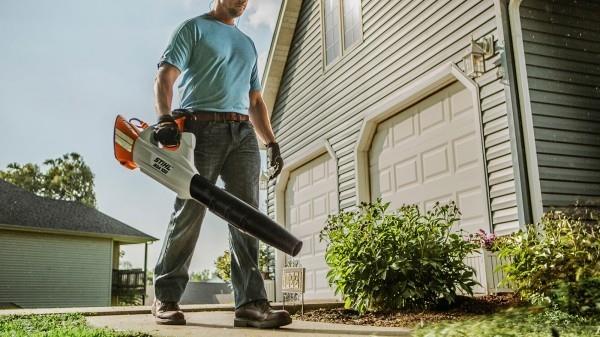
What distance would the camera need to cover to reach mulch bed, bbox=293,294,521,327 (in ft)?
11.2

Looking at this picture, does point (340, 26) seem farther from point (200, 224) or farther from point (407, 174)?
point (200, 224)

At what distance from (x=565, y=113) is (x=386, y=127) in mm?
2457

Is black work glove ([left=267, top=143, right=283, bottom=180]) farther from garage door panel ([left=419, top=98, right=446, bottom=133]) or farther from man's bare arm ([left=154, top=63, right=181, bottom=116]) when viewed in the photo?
garage door panel ([left=419, top=98, right=446, bottom=133])

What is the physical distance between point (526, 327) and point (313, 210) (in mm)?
6623

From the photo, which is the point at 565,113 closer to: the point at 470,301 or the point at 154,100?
the point at 470,301

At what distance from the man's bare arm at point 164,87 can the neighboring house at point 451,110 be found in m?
3.26

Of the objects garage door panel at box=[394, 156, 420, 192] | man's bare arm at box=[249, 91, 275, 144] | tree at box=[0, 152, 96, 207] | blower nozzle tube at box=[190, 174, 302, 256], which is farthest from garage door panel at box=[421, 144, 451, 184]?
tree at box=[0, 152, 96, 207]

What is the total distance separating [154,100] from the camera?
2758 millimetres

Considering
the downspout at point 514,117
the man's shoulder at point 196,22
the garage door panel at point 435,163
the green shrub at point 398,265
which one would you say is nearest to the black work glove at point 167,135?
the man's shoulder at point 196,22

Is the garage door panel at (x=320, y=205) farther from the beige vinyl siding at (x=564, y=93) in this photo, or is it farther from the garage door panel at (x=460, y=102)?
the beige vinyl siding at (x=564, y=93)

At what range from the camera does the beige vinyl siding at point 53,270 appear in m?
18.2

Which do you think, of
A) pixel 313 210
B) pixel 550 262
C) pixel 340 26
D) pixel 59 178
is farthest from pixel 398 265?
pixel 59 178

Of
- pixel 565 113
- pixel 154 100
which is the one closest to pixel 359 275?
pixel 154 100

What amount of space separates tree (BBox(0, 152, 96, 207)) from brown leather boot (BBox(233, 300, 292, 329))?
115 ft
